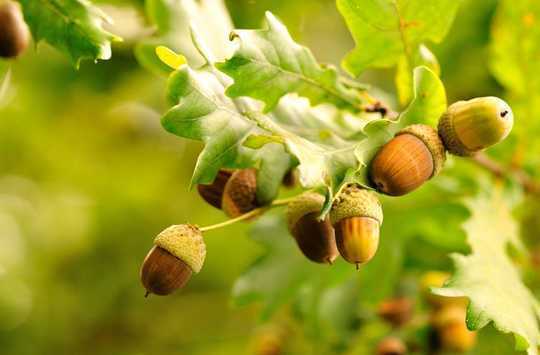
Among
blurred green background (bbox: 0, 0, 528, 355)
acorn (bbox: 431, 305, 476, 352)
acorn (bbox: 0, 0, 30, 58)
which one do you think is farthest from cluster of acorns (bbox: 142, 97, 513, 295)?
blurred green background (bbox: 0, 0, 528, 355)

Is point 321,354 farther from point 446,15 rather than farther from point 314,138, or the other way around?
point 446,15

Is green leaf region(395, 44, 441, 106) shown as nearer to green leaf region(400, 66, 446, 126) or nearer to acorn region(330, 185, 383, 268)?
green leaf region(400, 66, 446, 126)

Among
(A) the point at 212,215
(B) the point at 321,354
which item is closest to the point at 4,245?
(A) the point at 212,215

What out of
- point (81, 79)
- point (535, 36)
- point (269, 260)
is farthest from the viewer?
point (81, 79)

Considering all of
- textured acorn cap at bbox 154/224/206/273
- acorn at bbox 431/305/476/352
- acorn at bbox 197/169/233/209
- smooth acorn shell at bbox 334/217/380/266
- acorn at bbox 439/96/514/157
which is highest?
acorn at bbox 439/96/514/157

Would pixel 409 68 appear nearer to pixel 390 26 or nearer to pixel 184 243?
pixel 390 26

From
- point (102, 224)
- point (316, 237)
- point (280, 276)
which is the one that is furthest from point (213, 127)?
point (102, 224)

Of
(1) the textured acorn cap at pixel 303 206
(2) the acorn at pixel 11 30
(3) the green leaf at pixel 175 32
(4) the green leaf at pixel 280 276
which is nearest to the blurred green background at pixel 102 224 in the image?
(4) the green leaf at pixel 280 276
